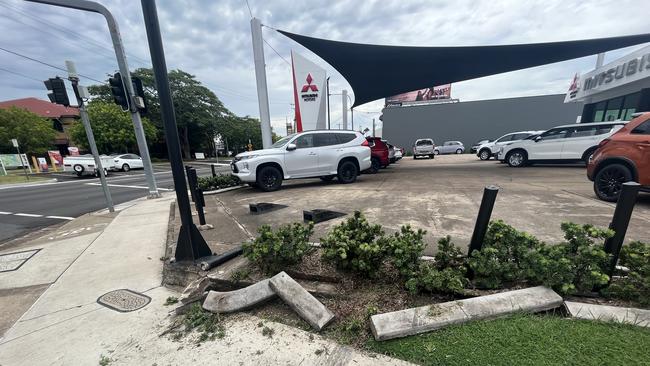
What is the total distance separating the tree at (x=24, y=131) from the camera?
2711 centimetres

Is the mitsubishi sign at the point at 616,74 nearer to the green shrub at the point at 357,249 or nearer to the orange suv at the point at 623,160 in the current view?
the orange suv at the point at 623,160

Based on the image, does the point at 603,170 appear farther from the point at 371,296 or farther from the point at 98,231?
the point at 98,231

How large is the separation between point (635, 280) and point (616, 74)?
54.0 ft

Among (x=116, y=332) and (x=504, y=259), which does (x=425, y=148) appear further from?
(x=116, y=332)

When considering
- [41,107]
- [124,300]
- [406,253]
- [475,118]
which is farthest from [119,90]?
[41,107]

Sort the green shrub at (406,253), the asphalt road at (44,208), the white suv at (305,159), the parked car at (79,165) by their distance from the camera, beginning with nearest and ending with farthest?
1. the green shrub at (406,253)
2. the asphalt road at (44,208)
3. the white suv at (305,159)
4. the parked car at (79,165)

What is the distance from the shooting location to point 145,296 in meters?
2.95

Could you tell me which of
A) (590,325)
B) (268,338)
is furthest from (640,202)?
(268,338)

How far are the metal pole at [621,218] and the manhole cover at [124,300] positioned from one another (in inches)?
183

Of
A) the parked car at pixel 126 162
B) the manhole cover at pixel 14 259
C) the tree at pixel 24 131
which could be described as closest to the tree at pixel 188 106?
the tree at pixel 24 131

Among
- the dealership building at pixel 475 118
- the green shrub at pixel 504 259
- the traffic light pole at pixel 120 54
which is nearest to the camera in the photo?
the green shrub at pixel 504 259

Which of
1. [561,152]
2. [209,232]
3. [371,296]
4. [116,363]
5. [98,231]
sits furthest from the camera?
[561,152]

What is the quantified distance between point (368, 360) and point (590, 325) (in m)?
A: 1.70

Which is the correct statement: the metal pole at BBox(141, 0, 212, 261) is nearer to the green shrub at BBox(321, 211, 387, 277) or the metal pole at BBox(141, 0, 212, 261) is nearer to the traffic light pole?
the green shrub at BBox(321, 211, 387, 277)
